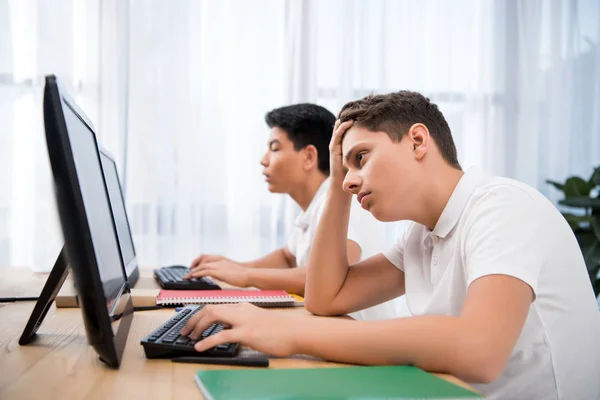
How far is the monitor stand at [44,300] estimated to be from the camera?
0.94m

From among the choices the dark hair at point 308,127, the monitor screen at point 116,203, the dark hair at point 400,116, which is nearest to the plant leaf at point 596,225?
the dark hair at point 308,127

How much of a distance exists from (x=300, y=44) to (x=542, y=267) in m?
2.39

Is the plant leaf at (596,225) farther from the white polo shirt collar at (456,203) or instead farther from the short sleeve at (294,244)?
the white polo shirt collar at (456,203)

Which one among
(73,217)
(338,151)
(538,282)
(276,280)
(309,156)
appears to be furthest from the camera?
(309,156)

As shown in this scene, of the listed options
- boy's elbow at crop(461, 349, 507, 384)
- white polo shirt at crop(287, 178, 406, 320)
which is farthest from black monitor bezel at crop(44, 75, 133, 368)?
white polo shirt at crop(287, 178, 406, 320)

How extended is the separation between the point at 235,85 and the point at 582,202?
1.87 meters

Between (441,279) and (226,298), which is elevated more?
(441,279)

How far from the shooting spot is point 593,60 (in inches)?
136

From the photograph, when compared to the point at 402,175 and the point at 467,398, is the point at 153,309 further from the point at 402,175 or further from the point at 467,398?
the point at 467,398

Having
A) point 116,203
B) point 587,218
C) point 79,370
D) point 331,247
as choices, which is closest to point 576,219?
point 587,218

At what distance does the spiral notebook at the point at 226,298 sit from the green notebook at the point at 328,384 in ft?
1.92

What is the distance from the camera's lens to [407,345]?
0.79 meters

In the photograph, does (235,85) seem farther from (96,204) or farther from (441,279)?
(96,204)

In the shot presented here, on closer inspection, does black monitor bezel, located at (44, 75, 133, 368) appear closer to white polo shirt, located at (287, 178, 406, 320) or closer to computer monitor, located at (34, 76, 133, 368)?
computer monitor, located at (34, 76, 133, 368)
